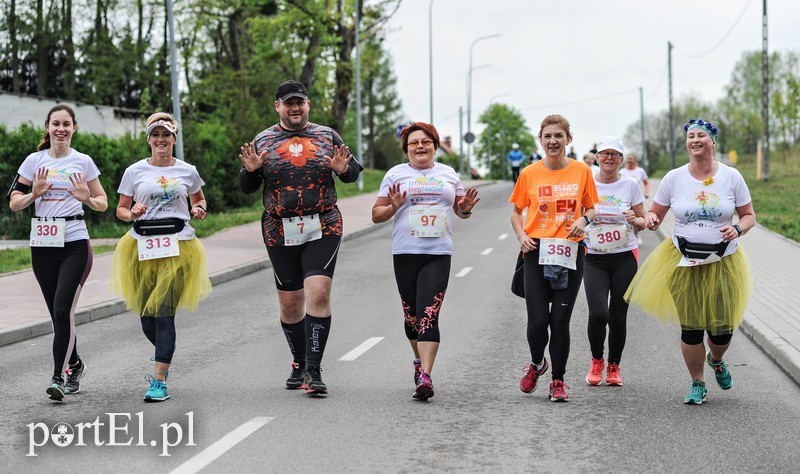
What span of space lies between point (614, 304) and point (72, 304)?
3791mm

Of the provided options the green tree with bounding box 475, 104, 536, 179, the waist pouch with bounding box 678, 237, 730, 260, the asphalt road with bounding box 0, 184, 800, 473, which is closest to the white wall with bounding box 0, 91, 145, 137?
the asphalt road with bounding box 0, 184, 800, 473

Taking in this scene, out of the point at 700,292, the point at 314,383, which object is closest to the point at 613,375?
the point at 700,292

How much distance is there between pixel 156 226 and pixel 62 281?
2.37 ft

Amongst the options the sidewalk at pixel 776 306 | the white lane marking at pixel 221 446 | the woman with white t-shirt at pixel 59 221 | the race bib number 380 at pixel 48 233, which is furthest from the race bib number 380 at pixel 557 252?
the race bib number 380 at pixel 48 233

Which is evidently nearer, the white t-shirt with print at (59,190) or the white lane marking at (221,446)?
the white lane marking at (221,446)

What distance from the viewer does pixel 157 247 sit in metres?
7.21

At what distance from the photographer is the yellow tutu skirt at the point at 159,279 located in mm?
7227

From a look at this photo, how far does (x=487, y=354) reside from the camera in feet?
30.2

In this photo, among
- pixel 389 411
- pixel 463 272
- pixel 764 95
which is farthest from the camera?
pixel 764 95

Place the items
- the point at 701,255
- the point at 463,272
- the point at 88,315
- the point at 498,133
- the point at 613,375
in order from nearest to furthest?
1. the point at 701,255
2. the point at 613,375
3. the point at 88,315
4. the point at 463,272
5. the point at 498,133

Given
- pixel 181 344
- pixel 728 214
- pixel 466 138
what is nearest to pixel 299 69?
Result: pixel 466 138

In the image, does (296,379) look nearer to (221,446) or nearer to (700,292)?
(221,446)

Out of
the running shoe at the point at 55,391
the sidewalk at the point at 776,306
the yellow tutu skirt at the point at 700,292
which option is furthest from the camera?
the sidewalk at the point at 776,306

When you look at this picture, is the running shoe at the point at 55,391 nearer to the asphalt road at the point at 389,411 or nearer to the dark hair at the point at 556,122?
the asphalt road at the point at 389,411
